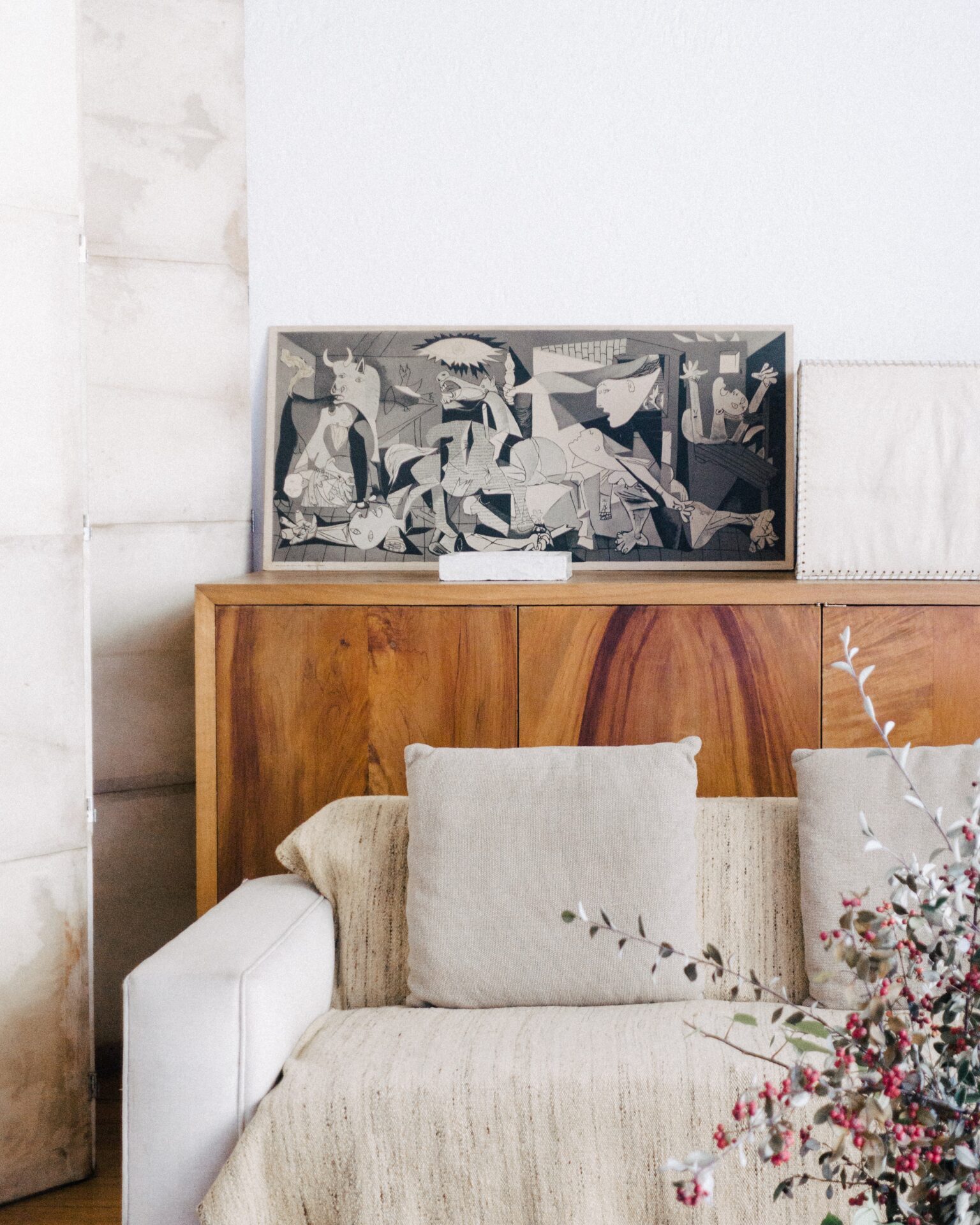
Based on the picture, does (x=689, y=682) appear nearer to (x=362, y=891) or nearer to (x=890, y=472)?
(x=890, y=472)

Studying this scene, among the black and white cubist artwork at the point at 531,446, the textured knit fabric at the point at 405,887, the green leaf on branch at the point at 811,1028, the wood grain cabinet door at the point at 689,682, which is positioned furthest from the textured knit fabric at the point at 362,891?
the green leaf on branch at the point at 811,1028

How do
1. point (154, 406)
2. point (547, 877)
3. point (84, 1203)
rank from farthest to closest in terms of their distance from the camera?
point (154, 406) < point (84, 1203) < point (547, 877)

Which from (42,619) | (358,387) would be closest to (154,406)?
(358,387)

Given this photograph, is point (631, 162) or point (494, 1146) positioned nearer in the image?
point (494, 1146)

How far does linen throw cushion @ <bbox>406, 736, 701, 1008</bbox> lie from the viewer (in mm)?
1771

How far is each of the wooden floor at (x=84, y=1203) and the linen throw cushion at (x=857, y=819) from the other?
140 centimetres

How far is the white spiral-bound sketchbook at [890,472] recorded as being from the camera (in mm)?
2227

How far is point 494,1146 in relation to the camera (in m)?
1.46

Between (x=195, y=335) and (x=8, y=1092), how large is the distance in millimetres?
1795

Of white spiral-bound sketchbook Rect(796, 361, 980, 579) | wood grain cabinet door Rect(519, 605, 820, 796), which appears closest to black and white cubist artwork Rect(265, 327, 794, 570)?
white spiral-bound sketchbook Rect(796, 361, 980, 579)

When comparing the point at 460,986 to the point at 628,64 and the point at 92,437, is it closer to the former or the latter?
the point at 92,437

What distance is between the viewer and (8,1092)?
2.06 meters

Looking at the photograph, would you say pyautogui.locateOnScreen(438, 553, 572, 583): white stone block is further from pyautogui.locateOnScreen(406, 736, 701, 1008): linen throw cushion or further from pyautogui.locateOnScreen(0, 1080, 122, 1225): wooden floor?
pyautogui.locateOnScreen(0, 1080, 122, 1225): wooden floor

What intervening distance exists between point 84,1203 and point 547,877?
1216 millimetres
